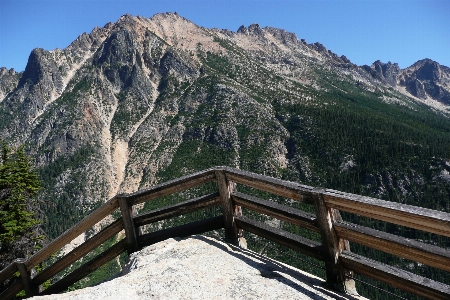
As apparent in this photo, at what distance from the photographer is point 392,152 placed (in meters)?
174

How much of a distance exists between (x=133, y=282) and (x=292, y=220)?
2828 millimetres

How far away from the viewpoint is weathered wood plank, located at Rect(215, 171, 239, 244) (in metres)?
6.52

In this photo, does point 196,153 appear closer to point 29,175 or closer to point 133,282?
point 29,175

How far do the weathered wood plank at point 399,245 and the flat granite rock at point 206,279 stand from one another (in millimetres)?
1064

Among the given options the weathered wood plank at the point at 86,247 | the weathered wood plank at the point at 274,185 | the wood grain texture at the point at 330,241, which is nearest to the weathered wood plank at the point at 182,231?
the weathered wood plank at the point at 86,247

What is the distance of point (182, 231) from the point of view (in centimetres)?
736

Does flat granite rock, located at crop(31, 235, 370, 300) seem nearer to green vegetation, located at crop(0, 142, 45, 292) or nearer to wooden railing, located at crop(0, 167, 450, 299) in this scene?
wooden railing, located at crop(0, 167, 450, 299)

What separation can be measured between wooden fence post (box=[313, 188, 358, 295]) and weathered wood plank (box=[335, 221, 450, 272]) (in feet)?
0.42

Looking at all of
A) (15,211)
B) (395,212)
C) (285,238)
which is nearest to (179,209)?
(285,238)

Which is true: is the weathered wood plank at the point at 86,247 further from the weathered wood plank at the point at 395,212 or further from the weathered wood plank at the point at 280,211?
the weathered wood plank at the point at 395,212

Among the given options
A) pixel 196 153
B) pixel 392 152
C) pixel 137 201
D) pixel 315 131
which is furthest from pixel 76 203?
pixel 137 201

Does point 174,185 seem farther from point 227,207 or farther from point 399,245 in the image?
point 399,245

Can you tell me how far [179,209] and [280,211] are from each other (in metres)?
2.32

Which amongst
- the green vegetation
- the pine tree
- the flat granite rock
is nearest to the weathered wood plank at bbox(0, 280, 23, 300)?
the flat granite rock
